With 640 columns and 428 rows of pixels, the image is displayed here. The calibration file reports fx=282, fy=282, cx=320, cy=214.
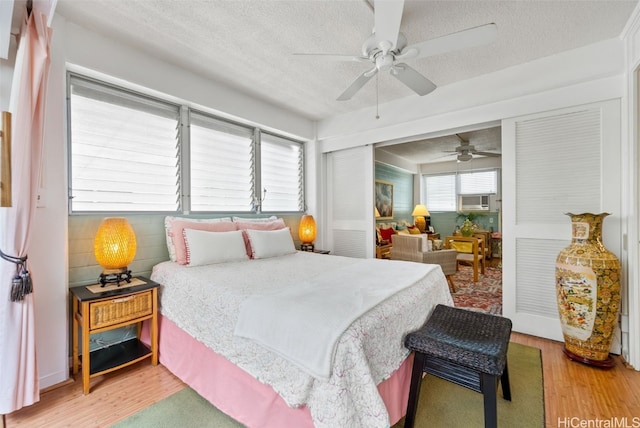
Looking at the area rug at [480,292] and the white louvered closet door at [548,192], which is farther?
the area rug at [480,292]

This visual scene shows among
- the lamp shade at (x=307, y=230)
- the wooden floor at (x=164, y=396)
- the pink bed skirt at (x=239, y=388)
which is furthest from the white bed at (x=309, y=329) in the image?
the lamp shade at (x=307, y=230)

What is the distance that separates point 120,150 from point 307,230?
2353 millimetres

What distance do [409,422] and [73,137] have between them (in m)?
3.13

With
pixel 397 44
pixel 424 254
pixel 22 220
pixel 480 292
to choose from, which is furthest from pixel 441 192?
pixel 22 220

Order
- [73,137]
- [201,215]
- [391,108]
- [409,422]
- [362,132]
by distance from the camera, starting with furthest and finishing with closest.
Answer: [362,132] < [391,108] < [201,215] < [73,137] < [409,422]

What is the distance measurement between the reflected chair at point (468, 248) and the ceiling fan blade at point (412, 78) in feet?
10.0

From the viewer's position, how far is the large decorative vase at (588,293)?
2172 mm

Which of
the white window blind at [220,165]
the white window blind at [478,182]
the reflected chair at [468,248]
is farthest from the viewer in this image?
the white window blind at [478,182]

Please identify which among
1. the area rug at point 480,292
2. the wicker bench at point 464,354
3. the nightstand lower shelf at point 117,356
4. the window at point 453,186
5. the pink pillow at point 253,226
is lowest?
the area rug at point 480,292

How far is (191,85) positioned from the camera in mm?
2910

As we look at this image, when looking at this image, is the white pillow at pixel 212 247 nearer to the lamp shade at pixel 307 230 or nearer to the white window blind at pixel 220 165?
the white window blind at pixel 220 165

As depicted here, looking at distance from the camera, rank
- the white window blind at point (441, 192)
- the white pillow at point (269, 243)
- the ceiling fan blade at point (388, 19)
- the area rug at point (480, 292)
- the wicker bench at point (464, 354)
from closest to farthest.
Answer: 1. the wicker bench at point (464, 354)
2. the ceiling fan blade at point (388, 19)
3. the white pillow at point (269, 243)
4. the area rug at point (480, 292)
5. the white window blind at point (441, 192)

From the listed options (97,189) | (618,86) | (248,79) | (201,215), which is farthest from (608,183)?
(97,189)

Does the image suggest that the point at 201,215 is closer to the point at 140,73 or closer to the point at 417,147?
the point at 140,73
